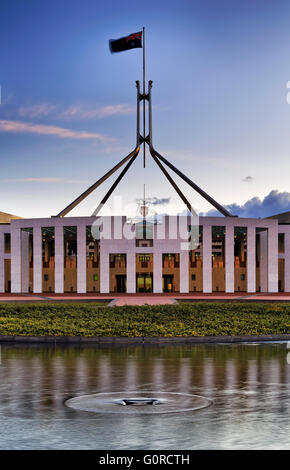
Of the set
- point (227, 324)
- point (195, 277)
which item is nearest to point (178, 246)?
point (195, 277)

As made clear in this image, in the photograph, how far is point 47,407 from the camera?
377 inches

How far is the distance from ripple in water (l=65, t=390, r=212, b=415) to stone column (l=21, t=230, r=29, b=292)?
5630 centimetres

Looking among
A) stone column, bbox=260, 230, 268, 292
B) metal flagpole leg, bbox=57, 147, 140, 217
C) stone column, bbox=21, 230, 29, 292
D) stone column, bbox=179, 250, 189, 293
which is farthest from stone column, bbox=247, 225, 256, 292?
stone column, bbox=21, 230, 29, 292

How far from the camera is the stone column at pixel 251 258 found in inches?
2462

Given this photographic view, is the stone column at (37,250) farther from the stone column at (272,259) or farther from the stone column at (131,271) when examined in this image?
the stone column at (272,259)

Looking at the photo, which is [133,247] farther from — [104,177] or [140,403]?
[140,403]

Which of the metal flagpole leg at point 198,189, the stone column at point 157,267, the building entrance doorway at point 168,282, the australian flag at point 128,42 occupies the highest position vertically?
the australian flag at point 128,42

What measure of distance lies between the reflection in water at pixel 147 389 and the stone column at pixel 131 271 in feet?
136

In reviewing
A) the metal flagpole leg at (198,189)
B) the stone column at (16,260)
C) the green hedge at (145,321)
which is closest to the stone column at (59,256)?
the stone column at (16,260)

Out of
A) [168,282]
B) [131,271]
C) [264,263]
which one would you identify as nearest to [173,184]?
[168,282]

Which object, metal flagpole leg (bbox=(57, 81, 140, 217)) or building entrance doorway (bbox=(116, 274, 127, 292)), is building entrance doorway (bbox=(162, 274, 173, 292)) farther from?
metal flagpole leg (bbox=(57, 81, 140, 217))

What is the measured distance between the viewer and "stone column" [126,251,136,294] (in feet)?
198

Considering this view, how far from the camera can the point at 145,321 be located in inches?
1013

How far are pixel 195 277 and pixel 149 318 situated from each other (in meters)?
44.3
